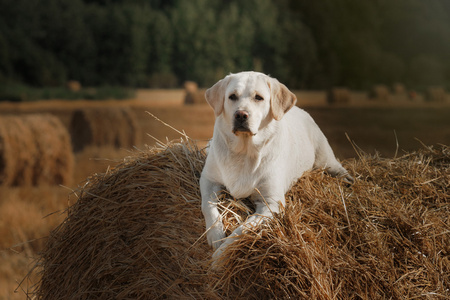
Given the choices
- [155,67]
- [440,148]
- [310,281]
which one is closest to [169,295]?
[310,281]

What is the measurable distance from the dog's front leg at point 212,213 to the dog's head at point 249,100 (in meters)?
0.41

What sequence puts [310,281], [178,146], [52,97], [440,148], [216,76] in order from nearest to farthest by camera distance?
1. [310,281]
2. [178,146]
3. [440,148]
4. [52,97]
5. [216,76]

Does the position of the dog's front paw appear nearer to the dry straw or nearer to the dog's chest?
the dry straw

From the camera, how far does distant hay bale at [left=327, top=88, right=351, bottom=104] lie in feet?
33.5

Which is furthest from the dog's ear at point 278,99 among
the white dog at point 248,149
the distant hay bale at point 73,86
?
the distant hay bale at point 73,86

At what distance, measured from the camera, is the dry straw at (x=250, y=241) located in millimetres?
2266

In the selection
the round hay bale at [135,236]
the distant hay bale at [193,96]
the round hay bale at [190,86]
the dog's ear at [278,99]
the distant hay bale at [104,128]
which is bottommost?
the distant hay bale at [104,128]

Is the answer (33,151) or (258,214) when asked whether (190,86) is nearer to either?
(33,151)

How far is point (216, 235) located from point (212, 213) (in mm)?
126

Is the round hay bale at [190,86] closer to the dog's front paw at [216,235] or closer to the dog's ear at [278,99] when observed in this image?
the dog's ear at [278,99]

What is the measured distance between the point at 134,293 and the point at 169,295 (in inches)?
11.2

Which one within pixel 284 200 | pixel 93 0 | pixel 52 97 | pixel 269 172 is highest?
pixel 93 0

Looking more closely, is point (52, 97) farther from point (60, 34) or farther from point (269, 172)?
point (269, 172)

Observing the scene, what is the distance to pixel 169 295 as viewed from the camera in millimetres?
2506
